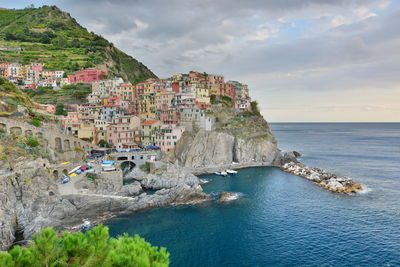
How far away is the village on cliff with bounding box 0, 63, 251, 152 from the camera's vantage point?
6500 centimetres

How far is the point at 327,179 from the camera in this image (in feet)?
180

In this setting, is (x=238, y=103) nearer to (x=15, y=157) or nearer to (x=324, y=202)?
(x=324, y=202)

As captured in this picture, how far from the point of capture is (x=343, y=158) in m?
84.9

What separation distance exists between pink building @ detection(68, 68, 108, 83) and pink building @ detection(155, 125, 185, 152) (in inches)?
1762

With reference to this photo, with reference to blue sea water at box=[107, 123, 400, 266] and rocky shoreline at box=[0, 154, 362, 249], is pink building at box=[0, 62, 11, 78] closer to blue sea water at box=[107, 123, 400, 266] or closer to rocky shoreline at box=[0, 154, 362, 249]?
rocky shoreline at box=[0, 154, 362, 249]

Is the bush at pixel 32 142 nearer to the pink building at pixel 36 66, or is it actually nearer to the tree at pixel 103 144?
the tree at pixel 103 144

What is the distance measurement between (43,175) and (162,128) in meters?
31.7

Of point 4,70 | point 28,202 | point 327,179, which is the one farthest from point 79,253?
point 4,70

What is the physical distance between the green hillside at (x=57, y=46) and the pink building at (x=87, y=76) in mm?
5828

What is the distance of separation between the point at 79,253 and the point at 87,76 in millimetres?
95081

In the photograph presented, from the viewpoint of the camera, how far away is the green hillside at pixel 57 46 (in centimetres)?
10694

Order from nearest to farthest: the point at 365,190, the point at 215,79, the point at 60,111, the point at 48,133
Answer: the point at 365,190
the point at 48,133
the point at 60,111
the point at 215,79

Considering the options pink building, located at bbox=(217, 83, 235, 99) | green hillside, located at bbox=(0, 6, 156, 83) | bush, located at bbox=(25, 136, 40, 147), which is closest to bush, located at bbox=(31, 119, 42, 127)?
bush, located at bbox=(25, 136, 40, 147)

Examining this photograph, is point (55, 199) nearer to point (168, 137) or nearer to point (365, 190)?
point (168, 137)
